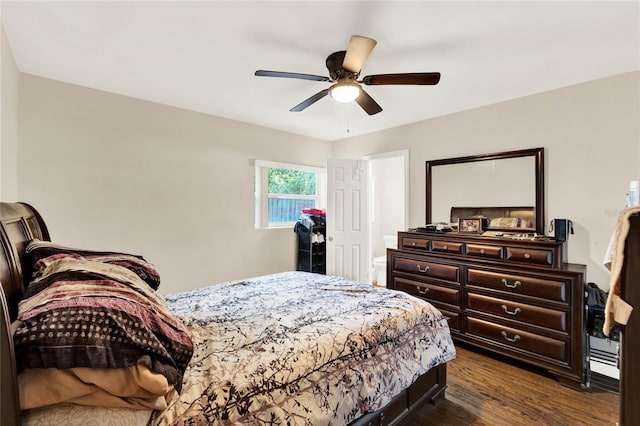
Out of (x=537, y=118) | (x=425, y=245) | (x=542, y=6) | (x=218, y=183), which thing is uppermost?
(x=542, y=6)

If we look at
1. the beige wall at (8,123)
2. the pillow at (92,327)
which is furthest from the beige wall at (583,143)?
the beige wall at (8,123)

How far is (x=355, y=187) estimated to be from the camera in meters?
4.21

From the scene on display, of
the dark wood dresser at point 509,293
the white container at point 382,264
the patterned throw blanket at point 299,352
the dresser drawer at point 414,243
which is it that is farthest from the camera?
the white container at point 382,264

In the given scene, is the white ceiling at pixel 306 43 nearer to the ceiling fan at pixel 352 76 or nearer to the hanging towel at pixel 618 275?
the ceiling fan at pixel 352 76

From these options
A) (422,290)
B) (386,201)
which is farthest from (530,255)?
(386,201)

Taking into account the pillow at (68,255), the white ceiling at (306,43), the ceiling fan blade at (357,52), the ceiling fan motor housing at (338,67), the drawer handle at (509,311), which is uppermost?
the white ceiling at (306,43)

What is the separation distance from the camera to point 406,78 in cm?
194

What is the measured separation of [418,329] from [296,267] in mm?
2905

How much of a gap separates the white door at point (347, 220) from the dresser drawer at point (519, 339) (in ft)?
5.34

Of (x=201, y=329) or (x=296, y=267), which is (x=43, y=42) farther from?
(x=296, y=267)

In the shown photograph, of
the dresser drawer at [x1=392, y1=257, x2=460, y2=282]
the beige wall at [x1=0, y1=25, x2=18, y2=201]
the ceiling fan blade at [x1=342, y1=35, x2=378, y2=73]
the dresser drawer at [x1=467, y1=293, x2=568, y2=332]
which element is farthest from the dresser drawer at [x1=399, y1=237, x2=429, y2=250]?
the beige wall at [x1=0, y1=25, x2=18, y2=201]

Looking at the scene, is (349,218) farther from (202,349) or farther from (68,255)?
(68,255)

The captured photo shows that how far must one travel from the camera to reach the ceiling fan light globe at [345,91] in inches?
82.3

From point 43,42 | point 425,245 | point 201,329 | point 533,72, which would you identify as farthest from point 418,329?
point 43,42
